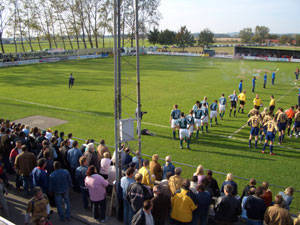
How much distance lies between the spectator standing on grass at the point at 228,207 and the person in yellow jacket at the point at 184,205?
0.64 meters

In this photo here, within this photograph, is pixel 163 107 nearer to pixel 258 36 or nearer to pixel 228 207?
pixel 228 207

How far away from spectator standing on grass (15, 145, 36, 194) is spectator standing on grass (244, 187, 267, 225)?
20.4 ft

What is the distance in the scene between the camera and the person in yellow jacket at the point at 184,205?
6.01m

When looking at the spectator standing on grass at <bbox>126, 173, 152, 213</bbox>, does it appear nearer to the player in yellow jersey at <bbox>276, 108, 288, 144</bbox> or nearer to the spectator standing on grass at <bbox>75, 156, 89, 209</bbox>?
the spectator standing on grass at <bbox>75, 156, 89, 209</bbox>

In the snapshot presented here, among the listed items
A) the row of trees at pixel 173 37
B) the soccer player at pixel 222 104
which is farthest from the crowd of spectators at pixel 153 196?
the row of trees at pixel 173 37

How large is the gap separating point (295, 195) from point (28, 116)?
1615 cm

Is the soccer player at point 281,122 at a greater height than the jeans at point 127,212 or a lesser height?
greater

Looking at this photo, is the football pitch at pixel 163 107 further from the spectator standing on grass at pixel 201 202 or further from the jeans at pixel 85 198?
the spectator standing on grass at pixel 201 202

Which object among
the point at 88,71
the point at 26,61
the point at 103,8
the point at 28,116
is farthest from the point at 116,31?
the point at 103,8

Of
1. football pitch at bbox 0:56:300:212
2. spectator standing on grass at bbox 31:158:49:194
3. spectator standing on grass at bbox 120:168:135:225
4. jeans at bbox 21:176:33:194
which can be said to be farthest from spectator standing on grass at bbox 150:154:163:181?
jeans at bbox 21:176:33:194

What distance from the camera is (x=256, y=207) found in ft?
19.9

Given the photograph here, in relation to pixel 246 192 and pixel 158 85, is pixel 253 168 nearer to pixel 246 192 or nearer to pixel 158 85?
pixel 246 192

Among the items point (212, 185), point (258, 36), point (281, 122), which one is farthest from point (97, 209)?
point (258, 36)

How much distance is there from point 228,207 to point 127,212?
8.28 feet
